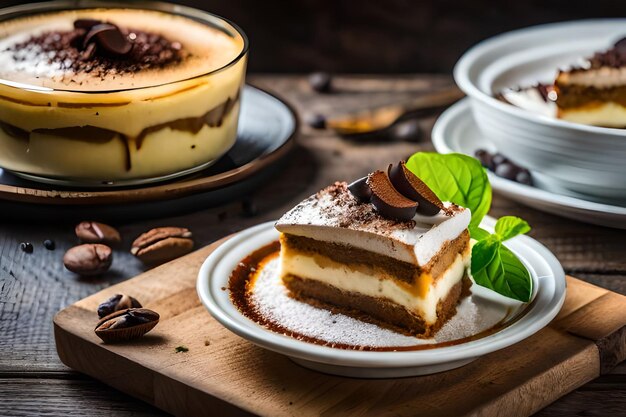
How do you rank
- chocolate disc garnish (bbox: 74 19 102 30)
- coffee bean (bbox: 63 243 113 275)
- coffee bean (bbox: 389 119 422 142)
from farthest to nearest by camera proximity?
1. coffee bean (bbox: 389 119 422 142)
2. chocolate disc garnish (bbox: 74 19 102 30)
3. coffee bean (bbox: 63 243 113 275)

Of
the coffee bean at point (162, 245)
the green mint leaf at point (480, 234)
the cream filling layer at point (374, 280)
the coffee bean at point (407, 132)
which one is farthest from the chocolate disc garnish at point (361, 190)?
the coffee bean at point (407, 132)

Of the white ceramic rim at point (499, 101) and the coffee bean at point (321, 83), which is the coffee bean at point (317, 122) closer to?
the coffee bean at point (321, 83)

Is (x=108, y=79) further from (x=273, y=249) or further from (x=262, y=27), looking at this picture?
(x=262, y=27)

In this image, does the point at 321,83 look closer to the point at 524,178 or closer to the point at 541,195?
Result: the point at 524,178

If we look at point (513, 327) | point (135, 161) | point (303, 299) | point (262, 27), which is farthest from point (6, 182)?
point (262, 27)

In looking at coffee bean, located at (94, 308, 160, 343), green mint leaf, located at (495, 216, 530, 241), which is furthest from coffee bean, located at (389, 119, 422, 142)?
coffee bean, located at (94, 308, 160, 343)

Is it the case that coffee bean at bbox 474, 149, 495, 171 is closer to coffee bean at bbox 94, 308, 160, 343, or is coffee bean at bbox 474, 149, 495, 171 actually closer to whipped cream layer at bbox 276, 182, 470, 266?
whipped cream layer at bbox 276, 182, 470, 266
